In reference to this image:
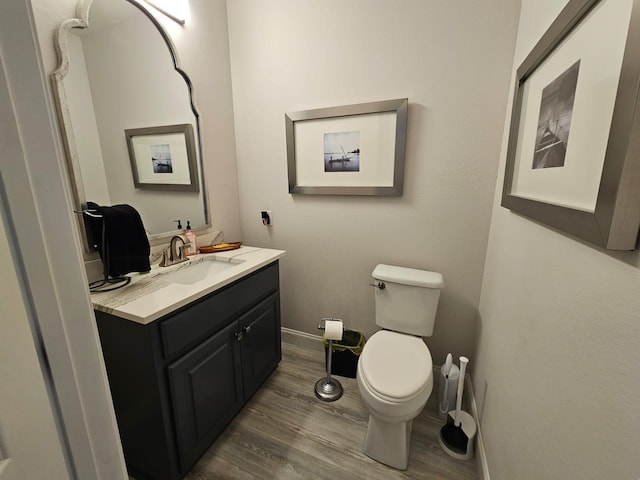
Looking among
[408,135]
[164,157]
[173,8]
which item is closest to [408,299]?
[408,135]

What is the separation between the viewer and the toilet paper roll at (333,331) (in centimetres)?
158

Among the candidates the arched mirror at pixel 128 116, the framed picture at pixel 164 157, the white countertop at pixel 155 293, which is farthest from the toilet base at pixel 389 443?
the framed picture at pixel 164 157

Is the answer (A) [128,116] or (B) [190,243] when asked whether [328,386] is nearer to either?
(B) [190,243]

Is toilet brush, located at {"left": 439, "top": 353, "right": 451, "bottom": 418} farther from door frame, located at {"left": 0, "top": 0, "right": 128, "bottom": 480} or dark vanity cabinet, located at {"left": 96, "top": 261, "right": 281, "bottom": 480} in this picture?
door frame, located at {"left": 0, "top": 0, "right": 128, "bottom": 480}

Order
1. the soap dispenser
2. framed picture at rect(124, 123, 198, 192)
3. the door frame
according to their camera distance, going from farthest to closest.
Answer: the soap dispenser
framed picture at rect(124, 123, 198, 192)
the door frame

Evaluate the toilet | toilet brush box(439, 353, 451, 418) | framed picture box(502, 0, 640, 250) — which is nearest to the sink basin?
the toilet

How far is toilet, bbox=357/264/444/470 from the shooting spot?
117 centimetres

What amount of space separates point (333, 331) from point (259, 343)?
0.46 metres

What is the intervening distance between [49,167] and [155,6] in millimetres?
1579

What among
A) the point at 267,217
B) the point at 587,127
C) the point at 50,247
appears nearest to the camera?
the point at 50,247

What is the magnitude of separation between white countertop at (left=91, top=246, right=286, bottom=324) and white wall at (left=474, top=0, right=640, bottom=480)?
1219 millimetres

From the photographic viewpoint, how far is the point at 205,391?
1.23 m

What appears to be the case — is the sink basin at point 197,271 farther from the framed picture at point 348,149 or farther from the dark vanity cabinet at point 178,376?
the framed picture at point 348,149

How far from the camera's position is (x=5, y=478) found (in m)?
0.36
